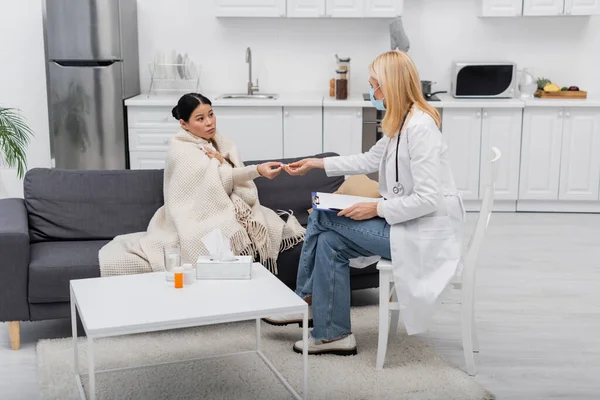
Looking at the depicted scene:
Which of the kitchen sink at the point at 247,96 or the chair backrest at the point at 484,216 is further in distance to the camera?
the kitchen sink at the point at 247,96

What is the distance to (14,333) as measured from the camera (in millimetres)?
3234

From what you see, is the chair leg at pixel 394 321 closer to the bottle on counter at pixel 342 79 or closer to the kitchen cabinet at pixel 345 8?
the bottle on counter at pixel 342 79

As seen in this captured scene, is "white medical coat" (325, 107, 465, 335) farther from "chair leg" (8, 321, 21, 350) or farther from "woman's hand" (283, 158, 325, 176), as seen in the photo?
"chair leg" (8, 321, 21, 350)

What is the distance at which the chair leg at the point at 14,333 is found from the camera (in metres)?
3.23

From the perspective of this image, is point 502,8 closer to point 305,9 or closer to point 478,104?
point 478,104

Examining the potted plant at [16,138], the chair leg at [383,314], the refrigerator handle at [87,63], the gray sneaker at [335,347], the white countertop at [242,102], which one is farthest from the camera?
the white countertop at [242,102]

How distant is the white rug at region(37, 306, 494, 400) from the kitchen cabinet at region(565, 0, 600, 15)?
3.35m

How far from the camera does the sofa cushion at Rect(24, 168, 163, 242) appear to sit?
11.7 ft

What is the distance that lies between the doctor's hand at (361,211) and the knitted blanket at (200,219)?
558mm

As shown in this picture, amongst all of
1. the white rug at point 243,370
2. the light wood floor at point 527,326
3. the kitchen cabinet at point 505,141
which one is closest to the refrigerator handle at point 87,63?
the light wood floor at point 527,326

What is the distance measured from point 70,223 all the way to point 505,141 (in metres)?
3.30

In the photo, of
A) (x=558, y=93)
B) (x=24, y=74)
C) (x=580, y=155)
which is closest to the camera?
(x=580, y=155)

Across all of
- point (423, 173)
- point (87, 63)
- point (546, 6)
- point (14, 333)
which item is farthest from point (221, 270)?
point (546, 6)

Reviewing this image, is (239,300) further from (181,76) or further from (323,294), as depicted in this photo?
A: (181,76)
